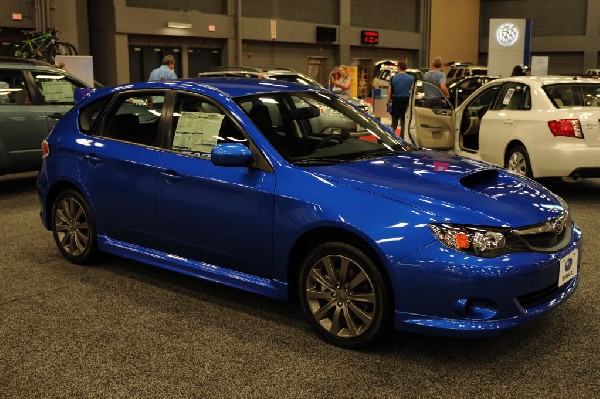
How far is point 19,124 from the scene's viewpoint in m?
8.93

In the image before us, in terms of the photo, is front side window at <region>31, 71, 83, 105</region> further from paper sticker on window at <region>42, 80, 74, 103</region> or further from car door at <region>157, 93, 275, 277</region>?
car door at <region>157, 93, 275, 277</region>

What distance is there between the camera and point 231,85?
5.01m

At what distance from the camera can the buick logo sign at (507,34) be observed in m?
20.9

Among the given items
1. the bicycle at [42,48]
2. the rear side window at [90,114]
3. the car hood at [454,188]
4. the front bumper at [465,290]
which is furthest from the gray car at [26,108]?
the bicycle at [42,48]

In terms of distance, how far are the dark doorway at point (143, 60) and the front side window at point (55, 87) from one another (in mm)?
12865

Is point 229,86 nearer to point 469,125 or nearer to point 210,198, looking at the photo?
point 210,198

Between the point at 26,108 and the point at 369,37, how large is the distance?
24031 millimetres

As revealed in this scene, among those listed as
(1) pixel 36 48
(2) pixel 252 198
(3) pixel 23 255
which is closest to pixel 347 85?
(1) pixel 36 48

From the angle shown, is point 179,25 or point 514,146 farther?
point 179,25

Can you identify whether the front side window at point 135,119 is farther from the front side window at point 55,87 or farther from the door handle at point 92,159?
the front side window at point 55,87

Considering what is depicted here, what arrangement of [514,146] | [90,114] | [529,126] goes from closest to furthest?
[90,114] → [529,126] → [514,146]

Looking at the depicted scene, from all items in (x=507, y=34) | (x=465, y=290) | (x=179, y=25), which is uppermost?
(x=179, y=25)

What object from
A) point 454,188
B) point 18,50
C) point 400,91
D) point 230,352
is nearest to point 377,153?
point 454,188

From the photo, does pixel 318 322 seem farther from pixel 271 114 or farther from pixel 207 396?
pixel 271 114
